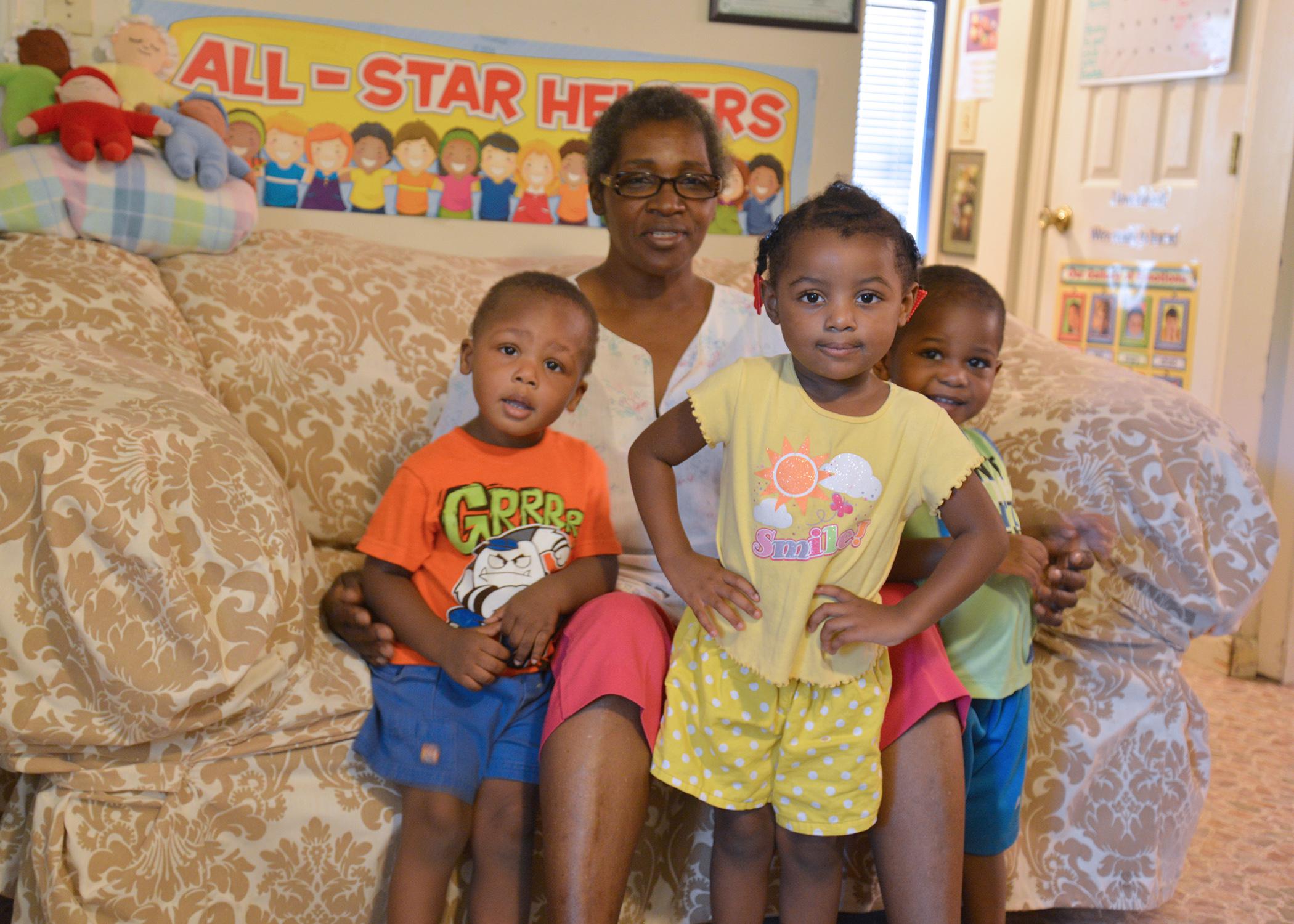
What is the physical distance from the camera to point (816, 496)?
1152 mm

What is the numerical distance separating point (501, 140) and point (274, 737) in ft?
4.64

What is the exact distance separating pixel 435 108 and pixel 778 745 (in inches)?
60.9

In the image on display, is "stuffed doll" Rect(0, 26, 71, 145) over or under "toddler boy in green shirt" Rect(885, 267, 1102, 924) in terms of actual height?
over

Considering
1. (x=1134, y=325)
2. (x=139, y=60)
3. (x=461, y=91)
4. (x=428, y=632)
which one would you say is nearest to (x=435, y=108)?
(x=461, y=91)

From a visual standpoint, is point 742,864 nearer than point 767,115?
Yes

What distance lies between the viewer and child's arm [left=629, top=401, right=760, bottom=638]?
117cm

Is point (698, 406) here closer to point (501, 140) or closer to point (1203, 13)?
A: point (501, 140)

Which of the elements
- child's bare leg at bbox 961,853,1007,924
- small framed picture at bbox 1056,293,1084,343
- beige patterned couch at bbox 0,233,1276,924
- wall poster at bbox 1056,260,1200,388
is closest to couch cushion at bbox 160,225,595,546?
beige patterned couch at bbox 0,233,1276,924

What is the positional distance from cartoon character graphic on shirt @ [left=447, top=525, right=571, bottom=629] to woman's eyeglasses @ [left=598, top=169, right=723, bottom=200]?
556 mm

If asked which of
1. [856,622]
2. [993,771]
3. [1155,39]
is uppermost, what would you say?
[1155,39]

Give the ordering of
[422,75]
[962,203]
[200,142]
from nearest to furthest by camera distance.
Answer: [200,142] → [422,75] → [962,203]

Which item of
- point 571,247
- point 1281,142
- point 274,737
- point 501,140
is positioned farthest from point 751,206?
point 274,737

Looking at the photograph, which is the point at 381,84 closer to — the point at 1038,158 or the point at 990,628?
the point at 990,628

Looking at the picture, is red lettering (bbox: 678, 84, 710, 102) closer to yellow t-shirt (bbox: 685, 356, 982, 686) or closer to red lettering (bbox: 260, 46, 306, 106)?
red lettering (bbox: 260, 46, 306, 106)
